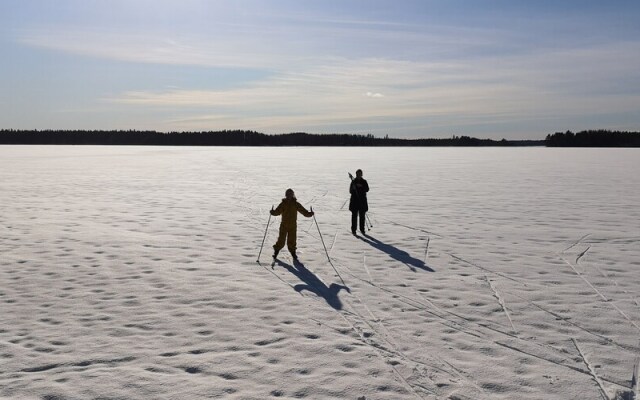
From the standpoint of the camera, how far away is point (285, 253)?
11.0m

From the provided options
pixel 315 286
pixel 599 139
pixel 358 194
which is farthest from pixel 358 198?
pixel 599 139

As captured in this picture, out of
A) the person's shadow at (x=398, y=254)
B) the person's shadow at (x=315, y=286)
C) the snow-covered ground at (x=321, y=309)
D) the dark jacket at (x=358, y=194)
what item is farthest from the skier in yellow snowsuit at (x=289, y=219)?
the dark jacket at (x=358, y=194)

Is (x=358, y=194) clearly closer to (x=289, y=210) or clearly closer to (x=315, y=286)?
(x=289, y=210)

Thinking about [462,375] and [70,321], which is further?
[70,321]

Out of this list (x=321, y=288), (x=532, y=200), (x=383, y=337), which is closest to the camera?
(x=383, y=337)

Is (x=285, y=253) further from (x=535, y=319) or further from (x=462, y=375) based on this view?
(x=462, y=375)

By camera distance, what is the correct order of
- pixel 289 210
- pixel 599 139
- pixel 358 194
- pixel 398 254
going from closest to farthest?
pixel 289 210 → pixel 398 254 → pixel 358 194 → pixel 599 139

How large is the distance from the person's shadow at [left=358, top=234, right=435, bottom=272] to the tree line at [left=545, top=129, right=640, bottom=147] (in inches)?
5895

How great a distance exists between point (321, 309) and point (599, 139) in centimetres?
15536

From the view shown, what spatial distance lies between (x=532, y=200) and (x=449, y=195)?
10.8 ft

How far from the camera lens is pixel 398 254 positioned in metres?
10.6

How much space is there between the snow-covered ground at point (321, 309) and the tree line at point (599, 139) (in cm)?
14457

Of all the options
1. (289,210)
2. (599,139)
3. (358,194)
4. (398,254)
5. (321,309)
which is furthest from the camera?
(599,139)

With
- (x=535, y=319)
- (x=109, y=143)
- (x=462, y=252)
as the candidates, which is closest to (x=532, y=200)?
(x=462, y=252)
